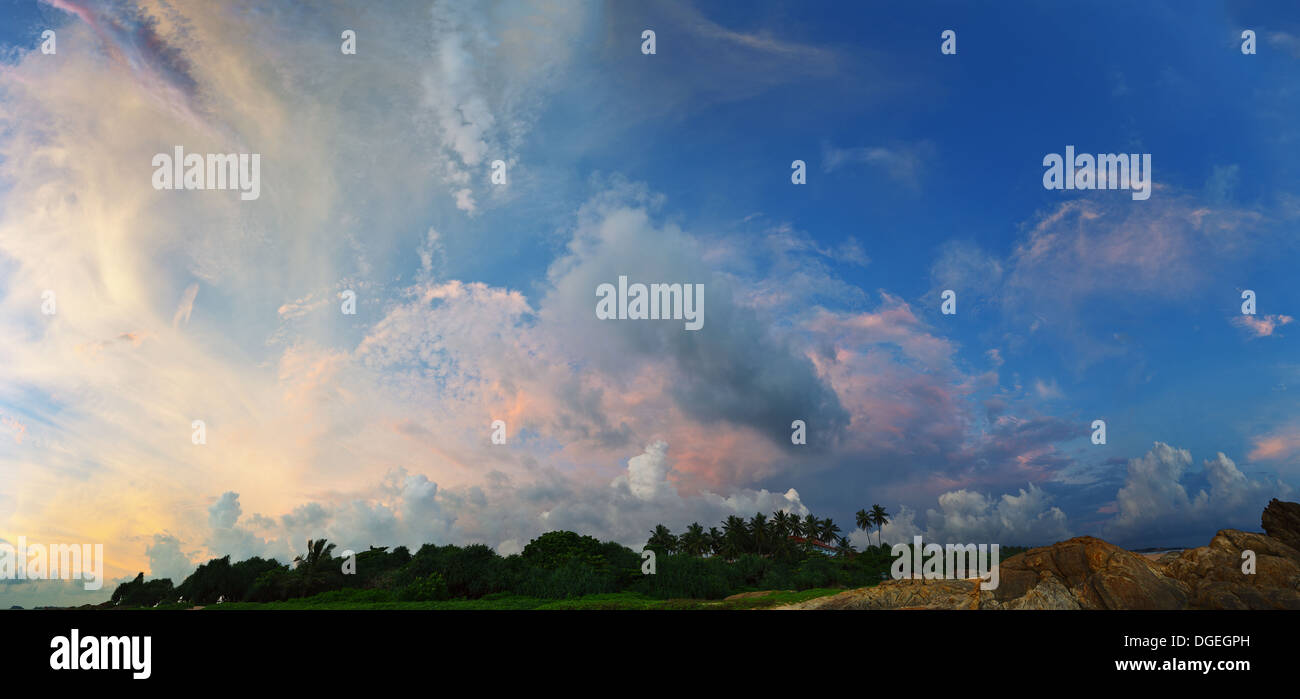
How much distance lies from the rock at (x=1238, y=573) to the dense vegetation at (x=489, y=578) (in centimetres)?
2720

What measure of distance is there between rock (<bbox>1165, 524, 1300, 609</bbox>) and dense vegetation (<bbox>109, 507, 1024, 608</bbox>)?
89.2 ft

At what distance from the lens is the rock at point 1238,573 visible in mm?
35719

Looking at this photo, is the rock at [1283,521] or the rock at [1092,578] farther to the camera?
the rock at [1283,521]

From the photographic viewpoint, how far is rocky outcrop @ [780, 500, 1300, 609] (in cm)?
3494

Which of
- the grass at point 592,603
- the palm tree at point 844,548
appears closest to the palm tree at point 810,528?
the palm tree at point 844,548

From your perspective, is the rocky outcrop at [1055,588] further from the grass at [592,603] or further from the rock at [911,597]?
the grass at [592,603]

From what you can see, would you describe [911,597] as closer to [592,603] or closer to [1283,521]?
[592,603]

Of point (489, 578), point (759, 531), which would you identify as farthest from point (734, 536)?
point (489, 578)

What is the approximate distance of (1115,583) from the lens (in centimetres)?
3503
